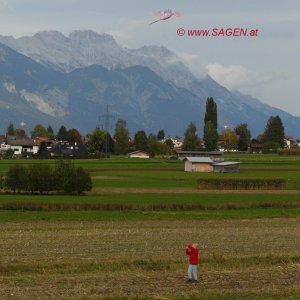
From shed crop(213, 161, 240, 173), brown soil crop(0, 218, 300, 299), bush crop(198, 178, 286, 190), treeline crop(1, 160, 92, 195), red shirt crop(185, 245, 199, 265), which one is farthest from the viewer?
shed crop(213, 161, 240, 173)

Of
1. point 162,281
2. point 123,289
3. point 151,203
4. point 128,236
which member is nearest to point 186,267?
point 162,281

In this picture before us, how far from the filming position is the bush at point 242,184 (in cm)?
9181

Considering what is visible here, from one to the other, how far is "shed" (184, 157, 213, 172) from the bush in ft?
155

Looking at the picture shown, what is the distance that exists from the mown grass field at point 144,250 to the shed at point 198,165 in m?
79.1

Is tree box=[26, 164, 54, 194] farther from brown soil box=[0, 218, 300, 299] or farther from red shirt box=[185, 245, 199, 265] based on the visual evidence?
red shirt box=[185, 245, 199, 265]

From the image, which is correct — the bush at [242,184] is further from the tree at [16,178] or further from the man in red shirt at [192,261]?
the man in red shirt at [192,261]

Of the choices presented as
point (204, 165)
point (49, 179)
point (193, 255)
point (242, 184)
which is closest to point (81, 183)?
point (49, 179)

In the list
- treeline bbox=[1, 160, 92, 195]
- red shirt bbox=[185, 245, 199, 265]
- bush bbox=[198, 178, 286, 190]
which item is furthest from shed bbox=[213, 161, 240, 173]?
red shirt bbox=[185, 245, 199, 265]

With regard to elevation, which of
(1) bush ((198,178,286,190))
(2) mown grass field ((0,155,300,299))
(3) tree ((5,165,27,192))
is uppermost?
(3) tree ((5,165,27,192))

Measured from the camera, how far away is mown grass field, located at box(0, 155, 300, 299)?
77.4ft

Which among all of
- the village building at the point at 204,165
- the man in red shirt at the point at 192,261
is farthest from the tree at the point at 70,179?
the village building at the point at 204,165

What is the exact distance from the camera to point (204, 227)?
4366 centimetres

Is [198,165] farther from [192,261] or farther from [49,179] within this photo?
[192,261]

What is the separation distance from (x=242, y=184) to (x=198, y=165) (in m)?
50.3
